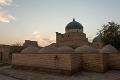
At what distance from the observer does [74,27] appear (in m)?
36.7

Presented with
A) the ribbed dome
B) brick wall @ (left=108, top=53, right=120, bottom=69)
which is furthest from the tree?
the ribbed dome

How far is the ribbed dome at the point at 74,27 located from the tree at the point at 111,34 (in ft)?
35.3

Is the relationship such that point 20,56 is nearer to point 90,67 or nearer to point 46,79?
point 46,79

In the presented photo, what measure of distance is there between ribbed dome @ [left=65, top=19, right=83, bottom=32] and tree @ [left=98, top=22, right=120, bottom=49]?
10759 millimetres

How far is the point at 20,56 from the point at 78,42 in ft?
58.2

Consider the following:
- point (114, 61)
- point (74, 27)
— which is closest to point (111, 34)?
point (114, 61)

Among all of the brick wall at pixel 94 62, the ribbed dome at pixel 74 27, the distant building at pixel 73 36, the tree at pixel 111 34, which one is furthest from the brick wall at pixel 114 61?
the ribbed dome at pixel 74 27

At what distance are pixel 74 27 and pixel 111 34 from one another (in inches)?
506

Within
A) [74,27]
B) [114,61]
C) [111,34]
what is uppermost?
[74,27]

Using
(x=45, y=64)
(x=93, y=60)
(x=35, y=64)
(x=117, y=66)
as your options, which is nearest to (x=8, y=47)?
(x=35, y=64)

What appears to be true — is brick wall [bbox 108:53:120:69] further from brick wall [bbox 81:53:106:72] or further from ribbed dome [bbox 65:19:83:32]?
ribbed dome [bbox 65:19:83:32]

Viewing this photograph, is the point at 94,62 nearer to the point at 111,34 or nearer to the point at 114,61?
the point at 114,61

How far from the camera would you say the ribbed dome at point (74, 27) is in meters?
36.5

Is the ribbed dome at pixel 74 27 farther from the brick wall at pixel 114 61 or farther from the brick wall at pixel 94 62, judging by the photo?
the brick wall at pixel 94 62
